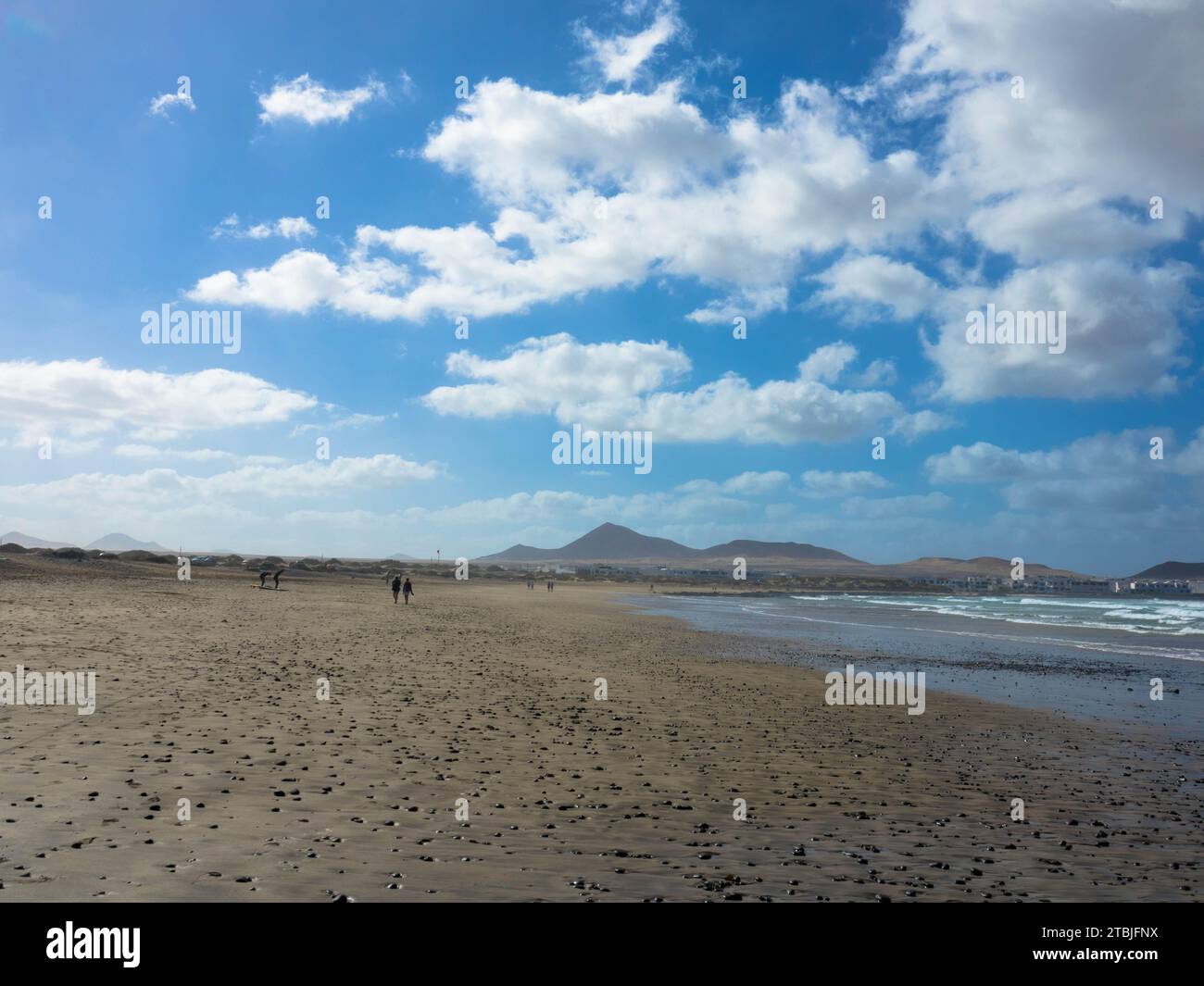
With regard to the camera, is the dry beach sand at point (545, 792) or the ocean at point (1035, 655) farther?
the ocean at point (1035, 655)

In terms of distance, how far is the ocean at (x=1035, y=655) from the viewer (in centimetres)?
2168

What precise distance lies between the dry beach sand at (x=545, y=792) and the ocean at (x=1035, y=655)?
3.48m

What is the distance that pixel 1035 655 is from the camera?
3488 centimetres

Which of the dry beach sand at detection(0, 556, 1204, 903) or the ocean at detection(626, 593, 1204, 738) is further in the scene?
the ocean at detection(626, 593, 1204, 738)

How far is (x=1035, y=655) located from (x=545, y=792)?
32.0 meters

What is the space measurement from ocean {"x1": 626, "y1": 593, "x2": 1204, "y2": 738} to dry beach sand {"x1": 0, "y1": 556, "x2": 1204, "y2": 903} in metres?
3.48

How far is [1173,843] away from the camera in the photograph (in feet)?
31.3

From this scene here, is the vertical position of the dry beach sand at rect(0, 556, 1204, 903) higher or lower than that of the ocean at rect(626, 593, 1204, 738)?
higher

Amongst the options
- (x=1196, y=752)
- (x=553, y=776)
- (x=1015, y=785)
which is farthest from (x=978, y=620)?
(x=553, y=776)

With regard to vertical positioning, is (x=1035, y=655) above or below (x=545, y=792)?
below

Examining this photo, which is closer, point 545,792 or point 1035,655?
point 545,792

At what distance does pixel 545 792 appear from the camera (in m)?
10.6

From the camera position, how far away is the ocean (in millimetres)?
21677
